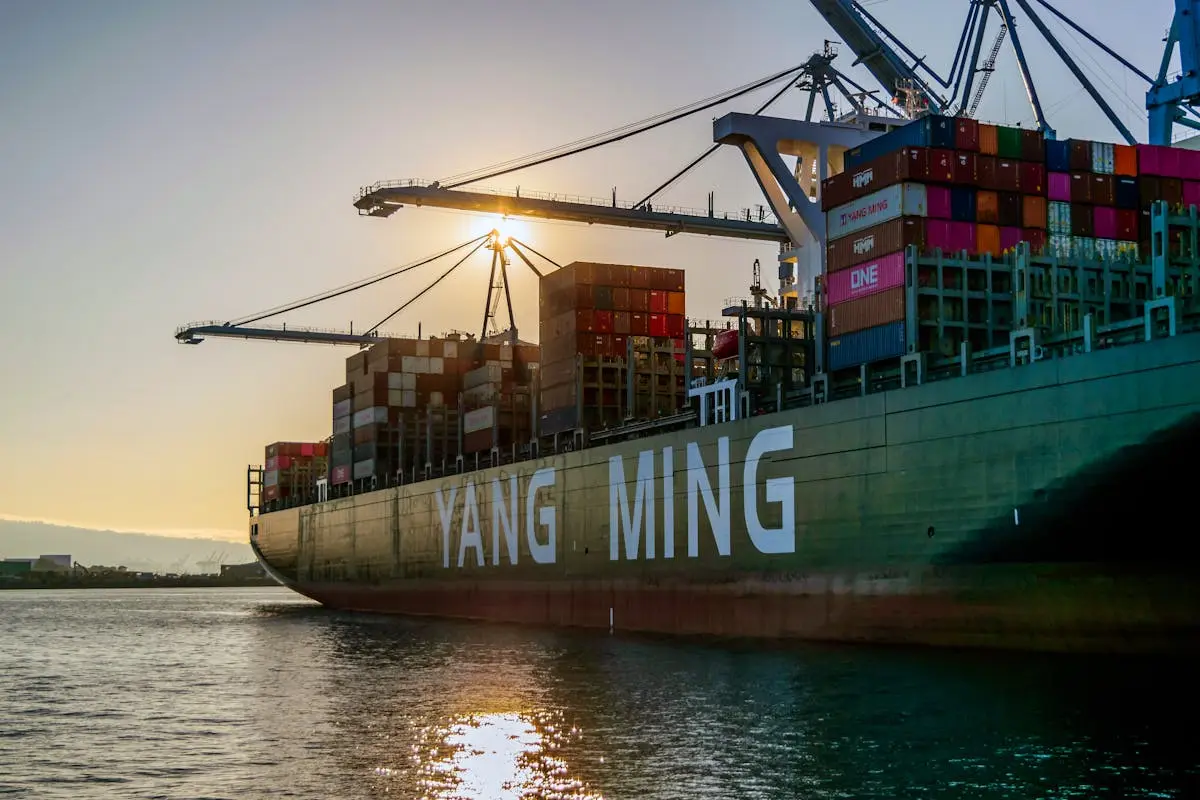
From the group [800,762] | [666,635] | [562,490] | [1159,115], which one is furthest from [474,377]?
[800,762]

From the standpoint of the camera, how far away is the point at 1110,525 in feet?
73.9

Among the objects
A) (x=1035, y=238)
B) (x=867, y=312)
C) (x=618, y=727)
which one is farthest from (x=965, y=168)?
(x=618, y=727)

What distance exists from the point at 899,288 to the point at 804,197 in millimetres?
14746

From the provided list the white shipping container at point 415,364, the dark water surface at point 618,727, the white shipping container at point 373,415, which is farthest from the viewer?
the white shipping container at point 415,364

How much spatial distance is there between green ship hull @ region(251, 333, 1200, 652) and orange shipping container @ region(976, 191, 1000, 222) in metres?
5.97

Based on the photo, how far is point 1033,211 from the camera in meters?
30.1

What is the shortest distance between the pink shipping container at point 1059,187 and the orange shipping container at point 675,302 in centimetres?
1799

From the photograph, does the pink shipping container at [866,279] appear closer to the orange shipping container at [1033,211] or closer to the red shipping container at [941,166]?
the red shipping container at [941,166]

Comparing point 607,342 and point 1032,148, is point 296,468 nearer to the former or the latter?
point 607,342

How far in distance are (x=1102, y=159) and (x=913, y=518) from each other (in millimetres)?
11301

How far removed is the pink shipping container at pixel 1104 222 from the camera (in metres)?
30.6

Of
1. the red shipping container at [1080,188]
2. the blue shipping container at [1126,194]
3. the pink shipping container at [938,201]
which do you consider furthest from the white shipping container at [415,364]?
the blue shipping container at [1126,194]

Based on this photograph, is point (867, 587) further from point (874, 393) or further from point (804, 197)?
point (804, 197)

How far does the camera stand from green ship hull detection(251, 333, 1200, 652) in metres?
22.0
